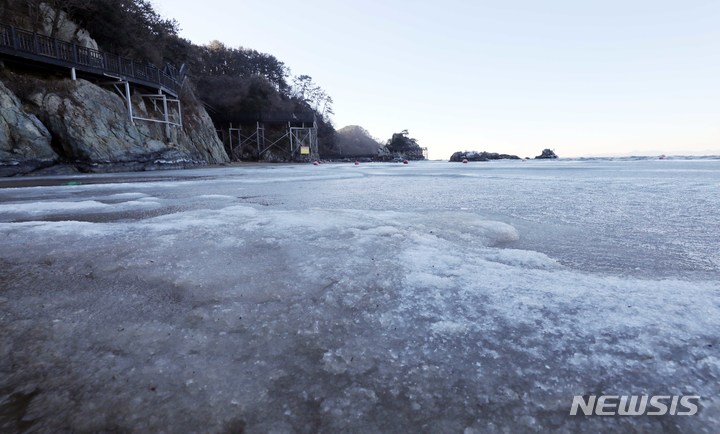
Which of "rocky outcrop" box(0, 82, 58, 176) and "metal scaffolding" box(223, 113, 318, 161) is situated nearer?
"rocky outcrop" box(0, 82, 58, 176)

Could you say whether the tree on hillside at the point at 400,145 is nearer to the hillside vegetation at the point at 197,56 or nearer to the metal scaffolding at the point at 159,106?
the hillside vegetation at the point at 197,56

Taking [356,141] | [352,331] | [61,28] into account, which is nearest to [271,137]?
[61,28]

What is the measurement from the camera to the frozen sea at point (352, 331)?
857 millimetres

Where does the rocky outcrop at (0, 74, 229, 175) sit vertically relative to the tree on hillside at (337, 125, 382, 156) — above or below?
below

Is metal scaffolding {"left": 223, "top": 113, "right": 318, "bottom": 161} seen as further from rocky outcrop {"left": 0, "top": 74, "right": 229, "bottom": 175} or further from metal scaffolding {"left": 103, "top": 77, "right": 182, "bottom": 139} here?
rocky outcrop {"left": 0, "top": 74, "right": 229, "bottom": 175}

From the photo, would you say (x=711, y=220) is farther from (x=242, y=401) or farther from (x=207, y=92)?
(x=207, y=92)

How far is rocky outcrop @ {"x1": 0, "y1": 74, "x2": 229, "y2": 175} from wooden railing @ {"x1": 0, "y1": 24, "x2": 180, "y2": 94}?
0.81 metres

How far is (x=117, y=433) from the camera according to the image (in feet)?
2.57

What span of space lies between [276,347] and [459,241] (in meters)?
1.80

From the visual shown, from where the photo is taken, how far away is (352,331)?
1253 millimetres

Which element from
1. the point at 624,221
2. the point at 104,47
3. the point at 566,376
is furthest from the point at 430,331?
the point at 104,47

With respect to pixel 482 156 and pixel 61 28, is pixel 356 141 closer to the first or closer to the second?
pixel 482 156

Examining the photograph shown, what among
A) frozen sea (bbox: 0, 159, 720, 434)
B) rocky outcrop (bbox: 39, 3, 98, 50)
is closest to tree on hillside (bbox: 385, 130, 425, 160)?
rocky outcrop (bbox: 39, 3, 98, 50)

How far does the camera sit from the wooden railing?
11977 mm
